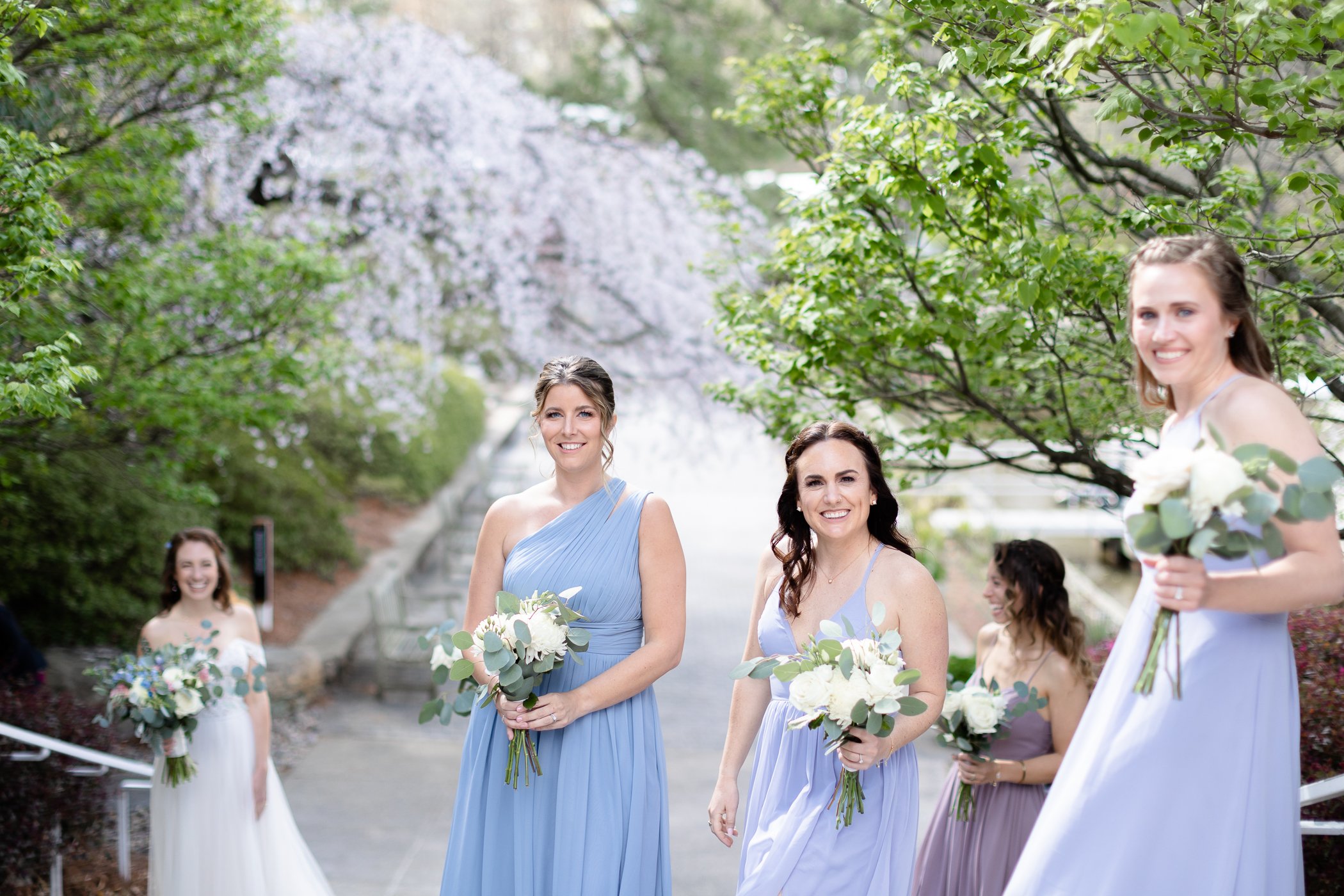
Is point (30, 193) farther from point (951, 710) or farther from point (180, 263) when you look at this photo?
point (951, 710)

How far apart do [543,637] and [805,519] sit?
2.79 feet

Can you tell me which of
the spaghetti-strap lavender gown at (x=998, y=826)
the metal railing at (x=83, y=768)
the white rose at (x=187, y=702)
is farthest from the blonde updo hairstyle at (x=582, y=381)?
the metal railing at (x=83, y=768)

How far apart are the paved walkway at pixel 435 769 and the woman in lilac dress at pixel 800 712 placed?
3418mm

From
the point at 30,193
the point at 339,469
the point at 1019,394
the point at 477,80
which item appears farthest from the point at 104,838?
the point at 339,469

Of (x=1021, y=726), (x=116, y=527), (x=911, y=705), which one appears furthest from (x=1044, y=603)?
(x=116, y=527)

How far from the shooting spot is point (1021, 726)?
3926 millimetres

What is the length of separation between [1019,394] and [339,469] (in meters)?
13.4

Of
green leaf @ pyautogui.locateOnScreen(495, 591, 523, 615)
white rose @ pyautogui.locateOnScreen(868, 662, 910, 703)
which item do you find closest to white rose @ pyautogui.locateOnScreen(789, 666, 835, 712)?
white rose @ pyautogui.locateOnScreen(868, 662, 910, 703)

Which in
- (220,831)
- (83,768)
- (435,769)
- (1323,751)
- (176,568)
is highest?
(176,568)

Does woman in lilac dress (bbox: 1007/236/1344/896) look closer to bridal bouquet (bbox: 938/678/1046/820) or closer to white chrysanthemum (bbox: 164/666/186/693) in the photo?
bridal bouquet (bbox: 938/678/1046/820)

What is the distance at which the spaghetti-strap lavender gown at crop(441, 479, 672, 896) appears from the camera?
338 centimetres

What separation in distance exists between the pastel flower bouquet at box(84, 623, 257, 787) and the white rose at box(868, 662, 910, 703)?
2.97m

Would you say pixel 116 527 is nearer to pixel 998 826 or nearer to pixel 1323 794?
pixel 998 826

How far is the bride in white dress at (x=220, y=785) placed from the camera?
4742 millimetres
